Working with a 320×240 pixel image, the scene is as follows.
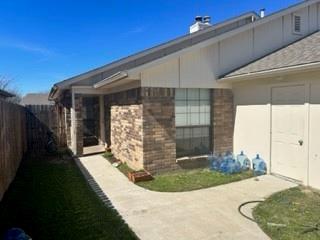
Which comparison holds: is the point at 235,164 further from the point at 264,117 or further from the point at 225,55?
the point at 225,55

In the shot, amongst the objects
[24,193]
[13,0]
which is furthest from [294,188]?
[13,0]

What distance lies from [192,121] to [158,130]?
125cm

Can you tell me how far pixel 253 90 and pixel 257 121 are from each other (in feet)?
3.07

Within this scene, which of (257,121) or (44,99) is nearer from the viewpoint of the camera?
(257,121)

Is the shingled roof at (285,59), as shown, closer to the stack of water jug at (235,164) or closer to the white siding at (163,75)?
the white siding at (163,75)

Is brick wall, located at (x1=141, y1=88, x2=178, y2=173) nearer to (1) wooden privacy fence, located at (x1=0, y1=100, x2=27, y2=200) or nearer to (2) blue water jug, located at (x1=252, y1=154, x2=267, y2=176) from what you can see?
(2) blue water jug, located at (x1=252, y1=154, x2=267, y2=176)

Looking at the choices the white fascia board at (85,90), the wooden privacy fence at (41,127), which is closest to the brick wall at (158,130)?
the white fascia board at (85,90)

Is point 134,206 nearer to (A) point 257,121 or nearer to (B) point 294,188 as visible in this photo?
(B) point 294,188

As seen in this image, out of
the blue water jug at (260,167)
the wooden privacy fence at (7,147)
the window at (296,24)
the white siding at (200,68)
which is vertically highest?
the window at (296,24)

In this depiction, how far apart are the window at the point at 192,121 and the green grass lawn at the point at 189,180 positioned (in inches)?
27.5

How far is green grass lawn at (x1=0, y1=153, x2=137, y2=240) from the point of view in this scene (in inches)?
179

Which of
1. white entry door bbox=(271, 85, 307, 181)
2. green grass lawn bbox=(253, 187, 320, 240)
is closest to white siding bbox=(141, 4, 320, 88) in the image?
white entry door bbox=(271, 85, 307, 181)

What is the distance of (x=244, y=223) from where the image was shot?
15.8 feet

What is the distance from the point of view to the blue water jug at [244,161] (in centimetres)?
850
